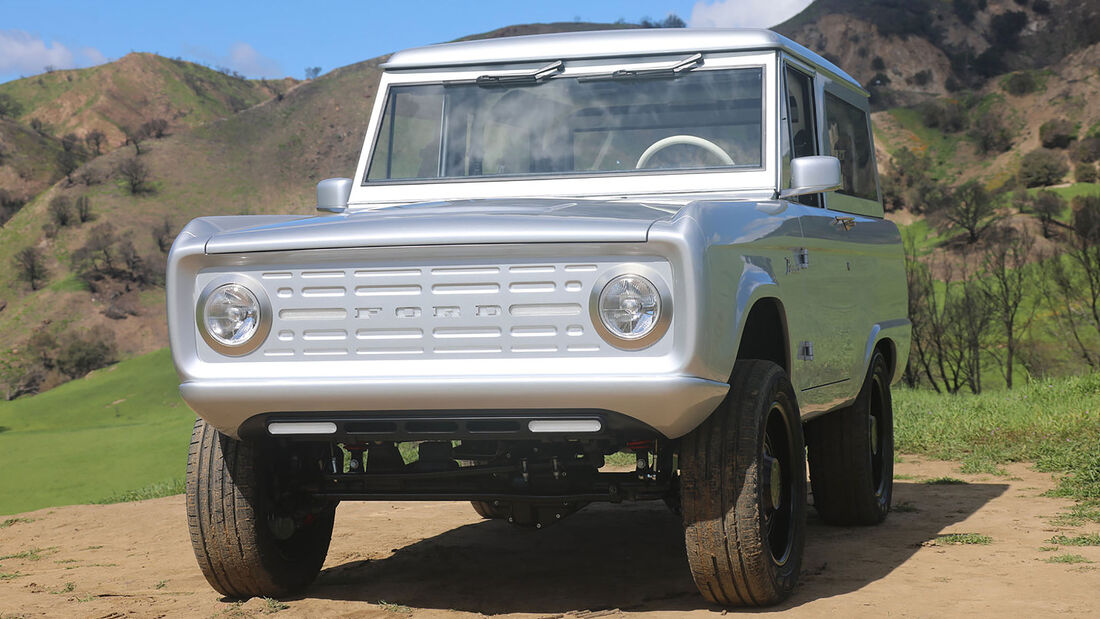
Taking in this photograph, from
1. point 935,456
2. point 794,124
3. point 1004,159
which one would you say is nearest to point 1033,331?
point 1004,159

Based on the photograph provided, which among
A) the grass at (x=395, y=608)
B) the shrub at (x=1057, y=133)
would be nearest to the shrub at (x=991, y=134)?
the shrub at (x=1057, y=133)

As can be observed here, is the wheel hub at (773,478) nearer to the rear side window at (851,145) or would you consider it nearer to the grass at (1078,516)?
the rear side window at (851,145)

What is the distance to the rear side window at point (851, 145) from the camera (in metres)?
6.62

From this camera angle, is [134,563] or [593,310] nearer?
[593,310]

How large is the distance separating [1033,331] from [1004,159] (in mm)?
38736

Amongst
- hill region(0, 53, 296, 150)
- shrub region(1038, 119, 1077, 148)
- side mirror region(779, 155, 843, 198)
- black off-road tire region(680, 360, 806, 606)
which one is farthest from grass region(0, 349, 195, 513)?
hill region(0, 53, 296, 150)

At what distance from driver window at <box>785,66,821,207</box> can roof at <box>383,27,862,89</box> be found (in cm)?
12

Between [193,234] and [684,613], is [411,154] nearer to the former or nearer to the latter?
[193,234]

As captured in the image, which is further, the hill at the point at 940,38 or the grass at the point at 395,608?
the hill at the point at 940,38

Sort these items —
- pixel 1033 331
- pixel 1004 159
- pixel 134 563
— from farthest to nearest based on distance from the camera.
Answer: pixel 1004 159 → pixel 1033 331 → pixel 134 563

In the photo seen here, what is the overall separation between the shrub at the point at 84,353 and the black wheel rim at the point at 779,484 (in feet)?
242

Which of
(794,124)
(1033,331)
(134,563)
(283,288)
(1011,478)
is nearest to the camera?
(283,288)

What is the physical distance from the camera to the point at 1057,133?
85625mm

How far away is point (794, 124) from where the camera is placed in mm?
5801
